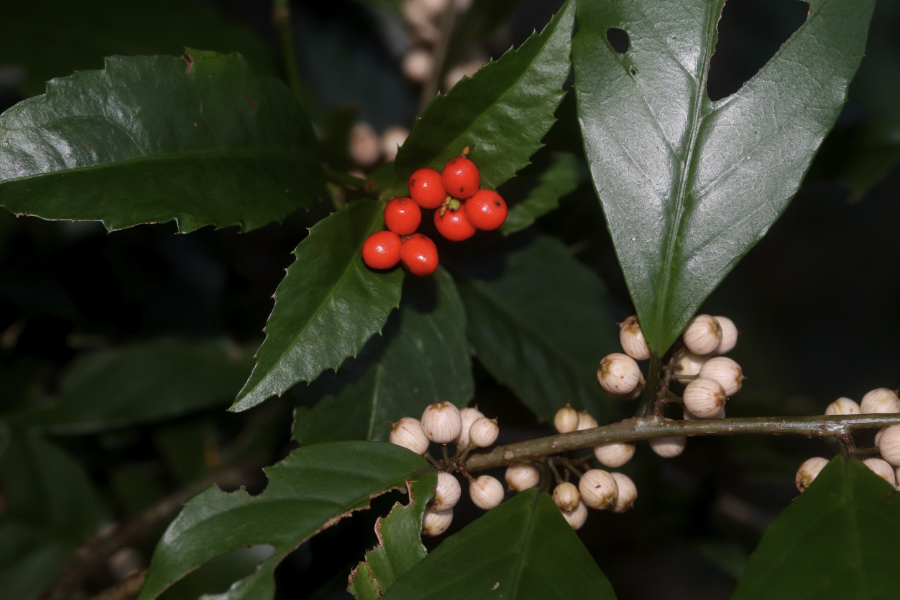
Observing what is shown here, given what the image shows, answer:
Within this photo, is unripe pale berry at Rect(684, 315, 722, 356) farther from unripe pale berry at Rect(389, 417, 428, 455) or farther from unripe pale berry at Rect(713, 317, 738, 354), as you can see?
unripe pale berry at Rect(389, 417, 428, 455)

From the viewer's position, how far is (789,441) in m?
2.29

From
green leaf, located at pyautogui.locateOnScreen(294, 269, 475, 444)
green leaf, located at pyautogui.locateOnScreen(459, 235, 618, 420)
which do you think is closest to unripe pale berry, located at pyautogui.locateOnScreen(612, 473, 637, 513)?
green leaf, located at pyautogui.locateOnScreen(294, 269, 475, 444)

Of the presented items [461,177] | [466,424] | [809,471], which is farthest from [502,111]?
[809,471]

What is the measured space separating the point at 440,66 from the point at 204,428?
1.38m

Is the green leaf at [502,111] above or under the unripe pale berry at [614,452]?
above

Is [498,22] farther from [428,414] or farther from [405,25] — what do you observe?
[428,414]

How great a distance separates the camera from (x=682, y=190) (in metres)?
1.12

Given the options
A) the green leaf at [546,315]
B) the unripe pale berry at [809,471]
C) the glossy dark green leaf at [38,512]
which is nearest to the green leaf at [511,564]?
the unripe pale berry at [809,471]

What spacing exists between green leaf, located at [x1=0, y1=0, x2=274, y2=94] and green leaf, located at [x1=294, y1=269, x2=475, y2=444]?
2.53 ft

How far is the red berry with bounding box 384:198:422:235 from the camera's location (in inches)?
44.4

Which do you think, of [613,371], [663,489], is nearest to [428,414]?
[613,371]

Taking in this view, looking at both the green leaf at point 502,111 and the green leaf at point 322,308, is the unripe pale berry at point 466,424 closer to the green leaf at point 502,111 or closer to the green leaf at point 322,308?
the green leaf at point 322,308

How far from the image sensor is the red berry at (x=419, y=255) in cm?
108

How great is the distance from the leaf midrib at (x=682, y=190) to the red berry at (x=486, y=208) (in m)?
0.29
